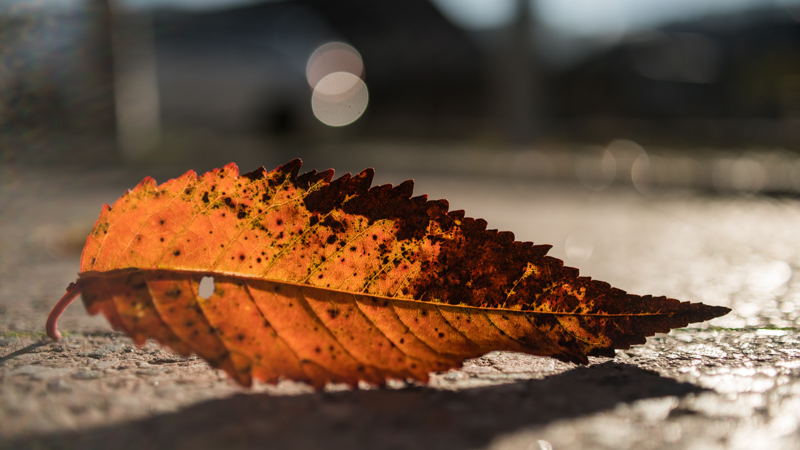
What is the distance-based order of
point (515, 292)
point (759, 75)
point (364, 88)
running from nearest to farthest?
1. point (515, 292)
2. point (759, 75)
3. point (364, 88)

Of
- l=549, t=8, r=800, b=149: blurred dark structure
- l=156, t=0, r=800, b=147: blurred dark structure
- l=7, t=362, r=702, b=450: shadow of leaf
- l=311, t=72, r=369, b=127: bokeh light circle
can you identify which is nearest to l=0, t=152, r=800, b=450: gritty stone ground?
l=7, t=362, r=702, b=450: shadow of leaf

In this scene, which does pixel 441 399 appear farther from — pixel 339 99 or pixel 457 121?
pixel 339 99

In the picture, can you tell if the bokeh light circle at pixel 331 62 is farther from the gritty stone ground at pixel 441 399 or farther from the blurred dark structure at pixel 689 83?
the gritty stone ground at pixel 441 399

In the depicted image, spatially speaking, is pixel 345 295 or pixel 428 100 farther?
pixel 428 100

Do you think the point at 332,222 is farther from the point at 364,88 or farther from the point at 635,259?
the point at 364,88

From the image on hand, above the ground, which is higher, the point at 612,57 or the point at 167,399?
the point at 612,57

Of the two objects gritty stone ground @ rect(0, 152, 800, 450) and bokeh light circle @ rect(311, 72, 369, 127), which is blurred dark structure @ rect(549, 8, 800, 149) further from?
gritty stone ground @ rect(0, 152, 800, 450)

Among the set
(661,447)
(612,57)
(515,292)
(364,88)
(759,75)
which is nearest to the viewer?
(661,447)

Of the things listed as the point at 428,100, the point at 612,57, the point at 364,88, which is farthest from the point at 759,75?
the point at 364,88
